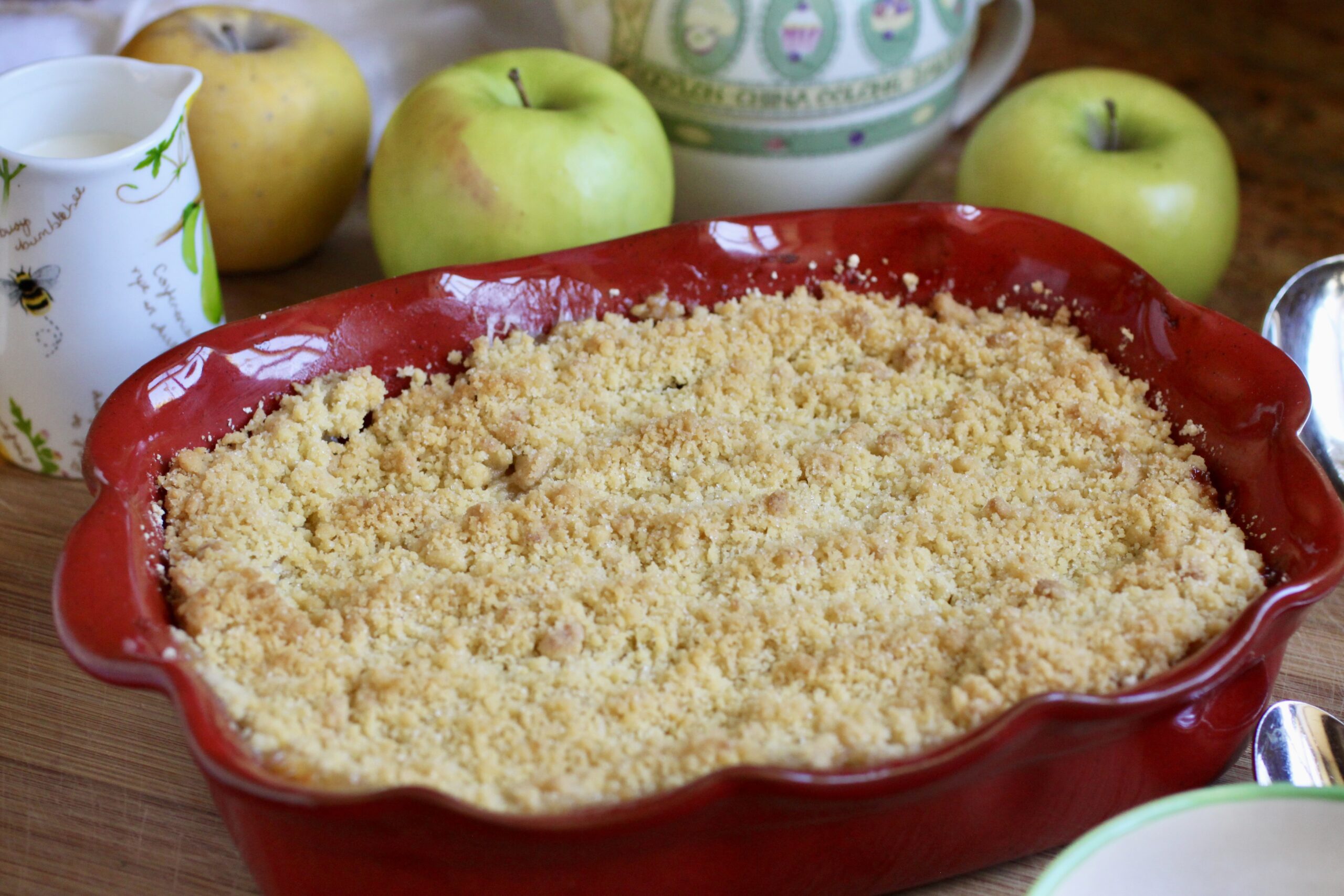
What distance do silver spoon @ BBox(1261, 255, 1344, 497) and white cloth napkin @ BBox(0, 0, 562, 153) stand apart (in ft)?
2.90

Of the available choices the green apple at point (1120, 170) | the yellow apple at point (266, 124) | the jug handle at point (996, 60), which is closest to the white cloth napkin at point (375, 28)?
the yellow apple at point (266, 124)

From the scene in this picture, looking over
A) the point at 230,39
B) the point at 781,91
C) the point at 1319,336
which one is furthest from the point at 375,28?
the point at 1319,336

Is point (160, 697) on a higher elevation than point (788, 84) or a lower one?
lower

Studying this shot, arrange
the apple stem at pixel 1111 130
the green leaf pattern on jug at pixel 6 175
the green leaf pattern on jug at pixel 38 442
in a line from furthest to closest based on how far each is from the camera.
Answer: the apple stem at pixel 1111 130 → the green leaf pattern on jug at pixel 38 442 → the green leaf pattern on jug at pixel 6 175

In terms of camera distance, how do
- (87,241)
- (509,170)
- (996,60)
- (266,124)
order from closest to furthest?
(87,241), (509,170), (266,124), (996,60)

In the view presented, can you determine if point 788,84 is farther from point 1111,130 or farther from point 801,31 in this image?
Answer: point 1111,130

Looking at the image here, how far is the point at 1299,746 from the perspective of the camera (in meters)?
0.76

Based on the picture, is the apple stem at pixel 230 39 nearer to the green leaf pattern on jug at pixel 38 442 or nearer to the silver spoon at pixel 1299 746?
the green leaf pattern on jug at pixel 38 442

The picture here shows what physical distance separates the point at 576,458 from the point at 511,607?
145 millimetres

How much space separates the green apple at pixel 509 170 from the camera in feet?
3.30

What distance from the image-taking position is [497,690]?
2.19 feet

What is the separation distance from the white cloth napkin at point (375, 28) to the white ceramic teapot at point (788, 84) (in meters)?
0.24

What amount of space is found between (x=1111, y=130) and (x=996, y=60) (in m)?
0.20

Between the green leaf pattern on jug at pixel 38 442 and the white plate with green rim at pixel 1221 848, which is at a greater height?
the white plate with green rim at pixel 1221 848
